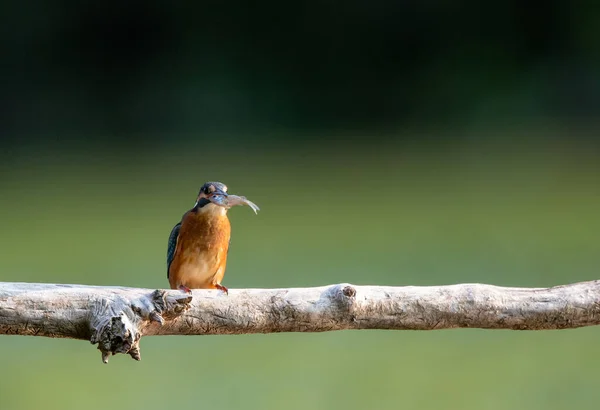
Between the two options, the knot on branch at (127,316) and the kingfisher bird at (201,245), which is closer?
the knot on branch at (127,316)

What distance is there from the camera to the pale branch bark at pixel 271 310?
1305 mm

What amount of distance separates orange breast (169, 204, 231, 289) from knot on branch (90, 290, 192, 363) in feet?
1.73

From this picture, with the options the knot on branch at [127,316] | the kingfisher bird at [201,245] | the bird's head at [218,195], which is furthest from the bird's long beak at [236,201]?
the knot on branch at [127,316]

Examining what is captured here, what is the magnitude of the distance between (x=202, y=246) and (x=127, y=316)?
1.79 ft

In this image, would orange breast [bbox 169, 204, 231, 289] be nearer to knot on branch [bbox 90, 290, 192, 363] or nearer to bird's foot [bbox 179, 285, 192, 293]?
bird's foot [bbox 179, 285, 192, 293]

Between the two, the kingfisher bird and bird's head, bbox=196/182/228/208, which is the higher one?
bird's head, bbox=196/182/228/208

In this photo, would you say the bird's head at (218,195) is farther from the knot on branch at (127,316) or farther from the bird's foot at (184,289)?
the knot on branch at (127,316)

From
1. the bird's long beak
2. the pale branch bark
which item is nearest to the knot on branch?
the pale branch bark

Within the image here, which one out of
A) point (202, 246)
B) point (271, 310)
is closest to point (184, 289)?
point (202, 246)

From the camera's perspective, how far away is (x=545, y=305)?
144cm

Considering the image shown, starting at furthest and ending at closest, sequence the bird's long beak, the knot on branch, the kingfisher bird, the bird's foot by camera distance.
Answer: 1. the kingfisher bird
2. the bird's long beak
3. the bird's foot
4. the knot on branch

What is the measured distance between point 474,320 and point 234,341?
228 cm

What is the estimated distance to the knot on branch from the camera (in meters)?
1.28

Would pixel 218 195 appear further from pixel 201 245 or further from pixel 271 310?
pixel 271 310
